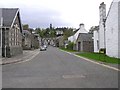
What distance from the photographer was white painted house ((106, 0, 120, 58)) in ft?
98.1

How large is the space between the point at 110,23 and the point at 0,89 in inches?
976

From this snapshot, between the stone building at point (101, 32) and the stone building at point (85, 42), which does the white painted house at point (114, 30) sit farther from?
the stone building at point (85, 42)

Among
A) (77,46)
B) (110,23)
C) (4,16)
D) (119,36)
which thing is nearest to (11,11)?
(4,16)

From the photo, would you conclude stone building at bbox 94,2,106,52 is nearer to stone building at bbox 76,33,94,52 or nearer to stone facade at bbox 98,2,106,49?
stone facade at bbox 98,2,106,49

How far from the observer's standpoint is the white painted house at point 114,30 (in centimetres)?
2990

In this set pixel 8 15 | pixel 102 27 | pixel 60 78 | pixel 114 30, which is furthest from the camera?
pixel 102 27

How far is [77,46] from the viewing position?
7950 cm

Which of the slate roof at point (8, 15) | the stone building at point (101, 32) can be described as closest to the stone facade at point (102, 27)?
the stone building at point (101, 32)

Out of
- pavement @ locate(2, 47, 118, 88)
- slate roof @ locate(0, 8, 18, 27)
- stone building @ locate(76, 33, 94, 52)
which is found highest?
slate roof @ locate(0, 8, 18, 27)

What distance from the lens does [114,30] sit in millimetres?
31578

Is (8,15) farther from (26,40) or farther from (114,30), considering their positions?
(26,40)

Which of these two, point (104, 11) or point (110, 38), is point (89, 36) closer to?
point (104, 11)

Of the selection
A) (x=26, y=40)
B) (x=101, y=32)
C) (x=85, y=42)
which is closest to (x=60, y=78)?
(x=101, y=32)

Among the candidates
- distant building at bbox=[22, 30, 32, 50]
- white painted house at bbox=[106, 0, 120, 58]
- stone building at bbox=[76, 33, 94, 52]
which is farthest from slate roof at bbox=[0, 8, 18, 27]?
distant building at bbox=[22, 30, 32, 50]
